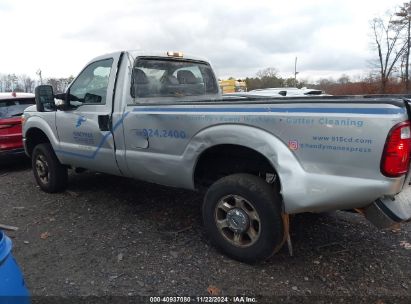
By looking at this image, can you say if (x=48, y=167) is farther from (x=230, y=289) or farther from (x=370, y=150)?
(x=370, y=150)

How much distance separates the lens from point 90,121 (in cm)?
463

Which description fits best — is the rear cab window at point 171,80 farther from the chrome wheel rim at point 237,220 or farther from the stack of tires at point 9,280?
the stack of tires at point 9,280

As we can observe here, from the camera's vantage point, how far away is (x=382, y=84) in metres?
33.8

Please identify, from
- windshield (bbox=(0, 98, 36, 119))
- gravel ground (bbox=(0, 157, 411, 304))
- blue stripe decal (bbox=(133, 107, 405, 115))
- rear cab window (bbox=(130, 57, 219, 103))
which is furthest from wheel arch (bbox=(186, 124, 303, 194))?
windshield (bbox=(0, 98, 36, 119))

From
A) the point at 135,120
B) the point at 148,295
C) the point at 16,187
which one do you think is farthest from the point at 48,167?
the point at 148,295

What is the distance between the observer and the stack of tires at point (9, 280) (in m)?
2.20

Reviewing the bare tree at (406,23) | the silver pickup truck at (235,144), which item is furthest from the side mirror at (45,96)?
the bare tree at (406,23)

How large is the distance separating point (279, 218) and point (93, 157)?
250 cm

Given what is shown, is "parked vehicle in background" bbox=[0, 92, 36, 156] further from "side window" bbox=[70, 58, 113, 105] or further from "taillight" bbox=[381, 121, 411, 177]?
"taillight" bbox=[381, 121, 411, 177]

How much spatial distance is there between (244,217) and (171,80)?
2166 mm

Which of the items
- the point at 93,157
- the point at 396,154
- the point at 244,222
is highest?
the point at 396,154

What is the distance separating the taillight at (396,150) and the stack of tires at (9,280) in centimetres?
236

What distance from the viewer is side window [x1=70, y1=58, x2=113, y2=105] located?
4.61m

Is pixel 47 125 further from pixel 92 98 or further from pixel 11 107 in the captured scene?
pixel 11 107
